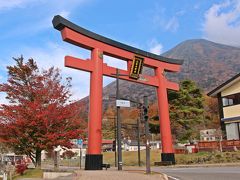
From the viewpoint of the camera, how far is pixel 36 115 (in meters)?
17.4

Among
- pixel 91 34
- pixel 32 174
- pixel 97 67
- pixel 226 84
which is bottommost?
pixel 32 174

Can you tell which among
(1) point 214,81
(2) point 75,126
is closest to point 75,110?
(2) point 75,126

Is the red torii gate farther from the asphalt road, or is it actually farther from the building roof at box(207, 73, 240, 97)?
the building roof at box(207, 73, 240, 97)

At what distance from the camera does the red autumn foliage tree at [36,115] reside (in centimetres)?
1756

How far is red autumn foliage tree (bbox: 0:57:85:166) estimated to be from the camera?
17562 millimetres

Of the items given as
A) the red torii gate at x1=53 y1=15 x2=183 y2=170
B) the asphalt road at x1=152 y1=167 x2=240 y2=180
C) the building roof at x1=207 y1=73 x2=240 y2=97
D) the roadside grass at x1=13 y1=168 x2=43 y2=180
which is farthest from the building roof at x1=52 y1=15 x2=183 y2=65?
the building roof at x1=207 y1=73 x2=240 y2=97

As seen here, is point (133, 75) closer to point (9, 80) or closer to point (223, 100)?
point (9, 80)

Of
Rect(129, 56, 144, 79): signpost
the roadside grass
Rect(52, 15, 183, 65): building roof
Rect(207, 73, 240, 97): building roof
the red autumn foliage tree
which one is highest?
Rect(52, 15, 183, 65): building roof

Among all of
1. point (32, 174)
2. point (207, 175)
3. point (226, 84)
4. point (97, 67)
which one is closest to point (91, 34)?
point (97, 67)

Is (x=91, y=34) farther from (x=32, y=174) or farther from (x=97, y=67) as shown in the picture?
(x=32, y=174)

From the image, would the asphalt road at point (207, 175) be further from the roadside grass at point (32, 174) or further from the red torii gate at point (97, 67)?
the roadside grass at point (32, 174)

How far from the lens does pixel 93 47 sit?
2072 cm

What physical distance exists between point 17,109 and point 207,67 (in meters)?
155

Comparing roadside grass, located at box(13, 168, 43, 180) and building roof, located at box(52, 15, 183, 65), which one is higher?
building roof, located at box(52, 15, 183, 65)
